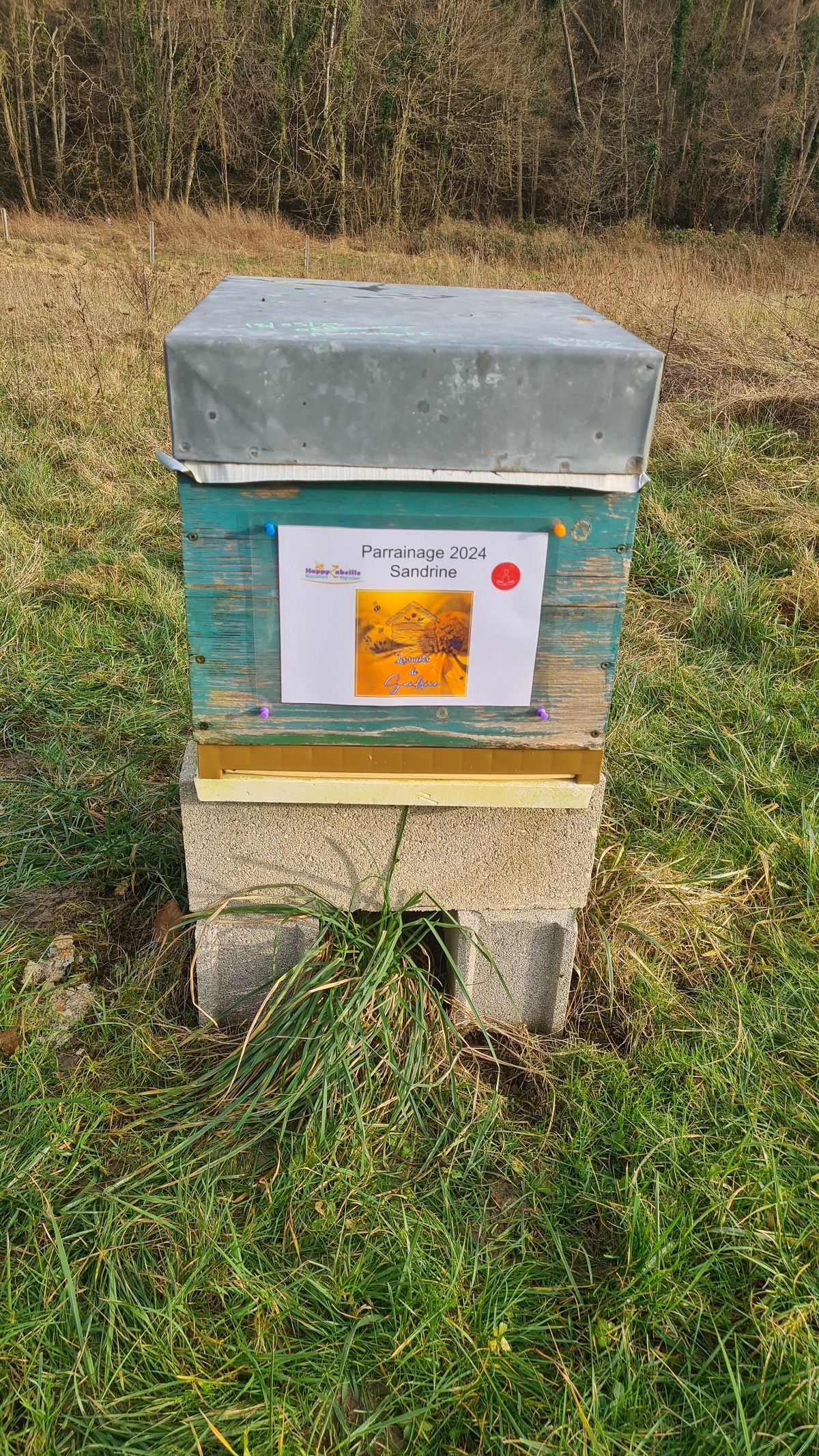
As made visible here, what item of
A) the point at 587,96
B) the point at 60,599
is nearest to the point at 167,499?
the point at 60,599

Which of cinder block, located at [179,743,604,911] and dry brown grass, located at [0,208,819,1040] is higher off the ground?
cinder block, located at [179,743,604,911]

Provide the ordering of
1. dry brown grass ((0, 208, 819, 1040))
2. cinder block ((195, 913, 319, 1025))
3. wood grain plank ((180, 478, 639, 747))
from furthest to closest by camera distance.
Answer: dry brown grass ((0, 208, 819, 1040)) < cinder block ((195, 913, 319, 1025)) < wood grain plank ((180, 478, 639, 747))

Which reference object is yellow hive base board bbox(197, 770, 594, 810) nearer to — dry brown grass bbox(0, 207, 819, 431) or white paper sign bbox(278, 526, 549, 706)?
white paper sign bbox(278, 526, 549, 706)

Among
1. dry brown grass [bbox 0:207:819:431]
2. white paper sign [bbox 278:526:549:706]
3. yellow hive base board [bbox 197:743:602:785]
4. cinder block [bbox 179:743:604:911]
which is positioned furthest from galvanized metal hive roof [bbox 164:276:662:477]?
dry brown grass [bbox 0:207:819:431]

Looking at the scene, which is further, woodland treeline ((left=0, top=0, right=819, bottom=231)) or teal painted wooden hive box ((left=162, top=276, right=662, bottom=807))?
woodland treeline ((left=0, top=0, right=819, bottom=231))

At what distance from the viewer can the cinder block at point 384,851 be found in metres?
2.26

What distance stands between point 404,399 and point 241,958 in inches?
54.3

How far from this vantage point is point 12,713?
12.2 feet

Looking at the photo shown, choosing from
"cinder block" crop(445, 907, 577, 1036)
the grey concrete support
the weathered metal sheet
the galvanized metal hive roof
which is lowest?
"cinder block" crop(445, 907, 577, 1036)

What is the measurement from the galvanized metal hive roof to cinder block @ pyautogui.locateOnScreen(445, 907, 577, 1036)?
1.08 m

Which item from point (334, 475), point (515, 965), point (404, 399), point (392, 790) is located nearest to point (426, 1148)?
point (515, 965)

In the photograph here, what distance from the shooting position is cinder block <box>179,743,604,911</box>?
226 cm

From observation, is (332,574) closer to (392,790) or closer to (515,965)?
(392,790)

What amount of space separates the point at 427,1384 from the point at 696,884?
1660 millimetres
